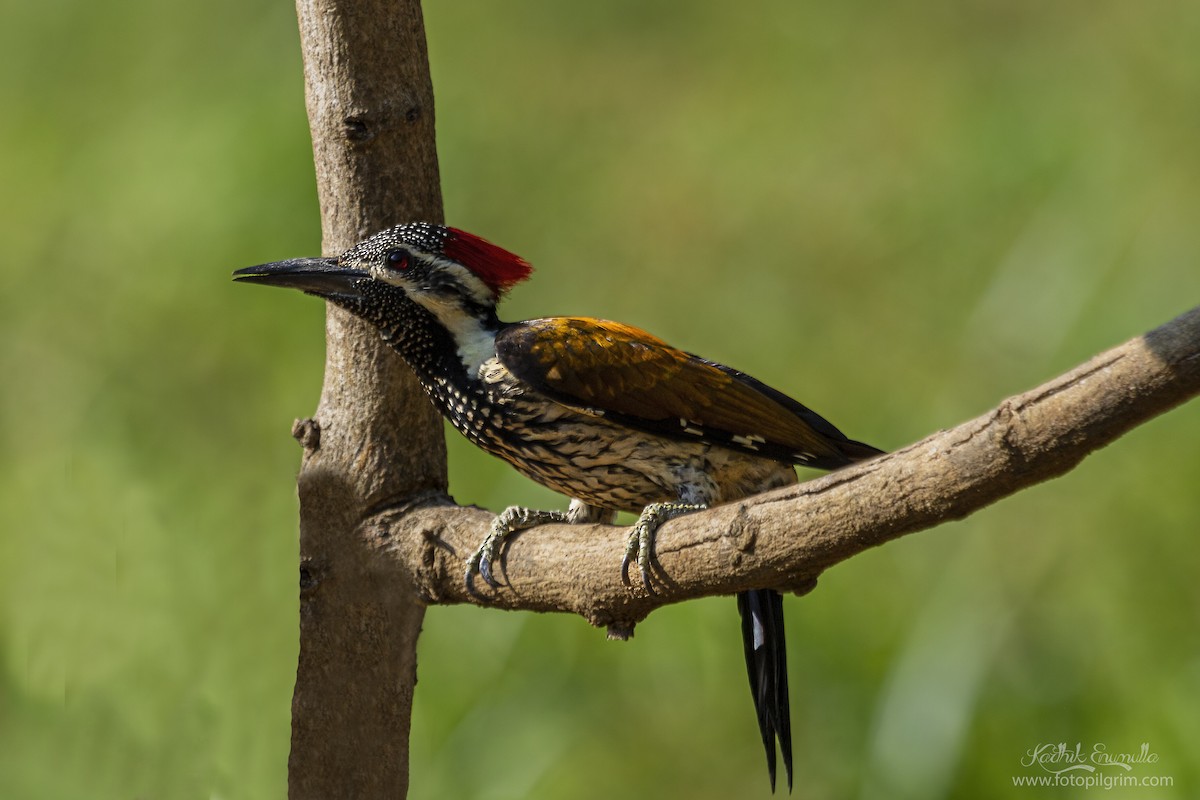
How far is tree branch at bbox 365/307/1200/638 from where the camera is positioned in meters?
1.33

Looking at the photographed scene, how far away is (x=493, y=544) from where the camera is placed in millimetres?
2096

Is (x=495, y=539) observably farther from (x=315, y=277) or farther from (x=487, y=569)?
(x=315, y=277)

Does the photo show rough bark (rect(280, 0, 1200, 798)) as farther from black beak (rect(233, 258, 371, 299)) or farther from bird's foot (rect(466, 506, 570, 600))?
black beak (rect(233, 258, 371, 299))

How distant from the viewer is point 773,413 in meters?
2.15

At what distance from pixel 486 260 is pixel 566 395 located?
30 cm

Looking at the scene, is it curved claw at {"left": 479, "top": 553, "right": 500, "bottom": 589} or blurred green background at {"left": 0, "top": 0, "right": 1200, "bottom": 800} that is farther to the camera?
blurred green background at {"left": 0, "top": 0, "right": 1200, "bottom": 800}

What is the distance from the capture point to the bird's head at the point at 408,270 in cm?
214

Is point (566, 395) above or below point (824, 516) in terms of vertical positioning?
above

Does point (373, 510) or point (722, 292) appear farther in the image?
point (722, 292)

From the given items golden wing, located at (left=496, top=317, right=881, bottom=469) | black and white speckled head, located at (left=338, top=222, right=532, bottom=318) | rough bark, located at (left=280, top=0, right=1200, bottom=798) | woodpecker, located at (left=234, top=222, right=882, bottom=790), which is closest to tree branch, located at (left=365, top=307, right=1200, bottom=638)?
rough bark, located at (left=280, top=0, right=1200, bottom=798)

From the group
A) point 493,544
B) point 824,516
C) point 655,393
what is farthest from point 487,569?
point 824,516

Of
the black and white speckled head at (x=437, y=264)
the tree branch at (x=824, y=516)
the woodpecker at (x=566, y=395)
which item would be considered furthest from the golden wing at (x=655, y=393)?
the tree branch at (x=824, y=516)

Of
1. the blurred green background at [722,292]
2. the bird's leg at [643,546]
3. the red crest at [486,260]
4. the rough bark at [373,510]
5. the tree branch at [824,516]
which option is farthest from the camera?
the blurred green background at [722,292]

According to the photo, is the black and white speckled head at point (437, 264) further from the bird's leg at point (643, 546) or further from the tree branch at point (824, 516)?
the bird's leg at point (643, 546)
